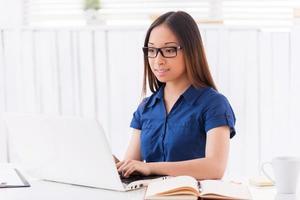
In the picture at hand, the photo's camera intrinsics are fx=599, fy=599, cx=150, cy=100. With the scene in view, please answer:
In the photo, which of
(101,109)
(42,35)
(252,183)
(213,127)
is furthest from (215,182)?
(42,35)

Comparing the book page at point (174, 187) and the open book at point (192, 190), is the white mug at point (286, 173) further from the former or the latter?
the book page at point (174, 187)

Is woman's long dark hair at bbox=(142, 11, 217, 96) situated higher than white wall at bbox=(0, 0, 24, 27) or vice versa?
white wall at bbox=(0, 0, 24, 27)

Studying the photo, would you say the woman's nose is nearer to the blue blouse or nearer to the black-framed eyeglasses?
the black-framed eyeglasses

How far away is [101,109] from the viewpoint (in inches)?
127

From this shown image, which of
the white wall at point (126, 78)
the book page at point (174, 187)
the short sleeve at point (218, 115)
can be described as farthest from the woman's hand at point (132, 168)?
the white wall at point (126, 78)

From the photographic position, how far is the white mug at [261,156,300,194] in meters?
1.49

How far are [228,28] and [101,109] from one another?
0.80m

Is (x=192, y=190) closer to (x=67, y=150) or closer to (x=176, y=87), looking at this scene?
(x=67, y=150)

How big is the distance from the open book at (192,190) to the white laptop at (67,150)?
158mm

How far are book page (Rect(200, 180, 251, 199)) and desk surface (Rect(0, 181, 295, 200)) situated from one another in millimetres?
88

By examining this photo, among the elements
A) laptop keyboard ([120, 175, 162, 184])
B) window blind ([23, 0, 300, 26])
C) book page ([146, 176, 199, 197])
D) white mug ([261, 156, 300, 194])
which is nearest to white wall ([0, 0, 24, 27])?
window blind ([23, 0, 300, 26])

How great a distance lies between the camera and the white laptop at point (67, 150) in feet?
5.36

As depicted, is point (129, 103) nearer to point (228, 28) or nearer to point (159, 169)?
point (228, 28)

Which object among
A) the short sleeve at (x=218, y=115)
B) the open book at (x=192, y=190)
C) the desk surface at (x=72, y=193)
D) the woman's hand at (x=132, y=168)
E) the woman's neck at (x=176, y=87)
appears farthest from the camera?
the woman's neck at (x=176, y=87)
